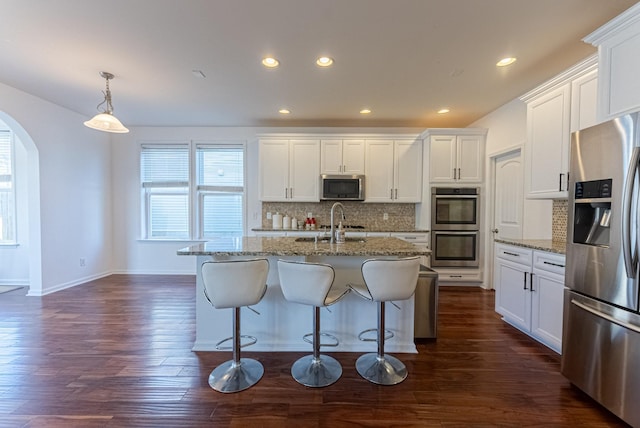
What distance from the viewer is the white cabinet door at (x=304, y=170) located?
15.4ft

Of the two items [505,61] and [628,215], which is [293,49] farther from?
[628,215]

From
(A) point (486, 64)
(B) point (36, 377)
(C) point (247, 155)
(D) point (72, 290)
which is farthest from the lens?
(C) point (247, 155)

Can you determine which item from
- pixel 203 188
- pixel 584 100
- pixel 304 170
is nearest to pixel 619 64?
pixel 584 100

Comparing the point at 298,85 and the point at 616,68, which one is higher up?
the point at 298,85

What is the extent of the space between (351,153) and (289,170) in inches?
43.0

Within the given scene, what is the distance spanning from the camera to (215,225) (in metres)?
5.22

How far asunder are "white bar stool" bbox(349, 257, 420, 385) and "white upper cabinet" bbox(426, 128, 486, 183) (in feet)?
9.33

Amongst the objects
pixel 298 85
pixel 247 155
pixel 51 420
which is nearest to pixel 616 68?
pixel 298 85

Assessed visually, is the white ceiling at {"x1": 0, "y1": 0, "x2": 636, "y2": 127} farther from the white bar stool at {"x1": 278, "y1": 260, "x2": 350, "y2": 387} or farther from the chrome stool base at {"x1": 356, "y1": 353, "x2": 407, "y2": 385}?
the chrome stool base at {"x1": 356, "y1": 353, "x2": 407, "y2": 385}

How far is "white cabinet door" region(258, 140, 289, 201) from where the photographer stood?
4.70 meters

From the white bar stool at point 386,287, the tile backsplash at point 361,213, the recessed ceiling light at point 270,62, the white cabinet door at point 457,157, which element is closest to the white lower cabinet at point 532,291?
the white bar stool at point 386,287

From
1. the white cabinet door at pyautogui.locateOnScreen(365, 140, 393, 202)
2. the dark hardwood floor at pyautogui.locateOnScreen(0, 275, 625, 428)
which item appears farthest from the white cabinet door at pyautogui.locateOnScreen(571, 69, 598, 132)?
the white cabinet door at pyautogui.locateOnScreen(365, 140, 393, 202)

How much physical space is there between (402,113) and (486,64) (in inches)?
60.8

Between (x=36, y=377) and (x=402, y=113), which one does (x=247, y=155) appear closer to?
(x=402, y=113)
